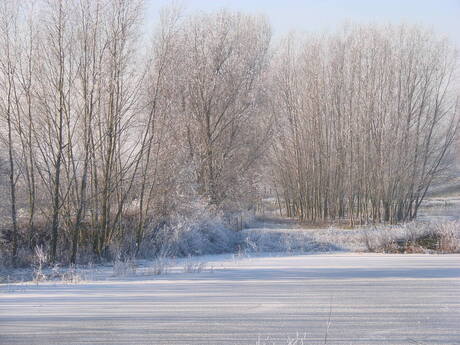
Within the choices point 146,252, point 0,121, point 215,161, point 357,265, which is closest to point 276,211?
point 215,161

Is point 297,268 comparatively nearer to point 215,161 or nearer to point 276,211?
point 215,161

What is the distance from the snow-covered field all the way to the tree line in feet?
25.3

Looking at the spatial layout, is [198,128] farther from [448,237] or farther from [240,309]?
[240,309]

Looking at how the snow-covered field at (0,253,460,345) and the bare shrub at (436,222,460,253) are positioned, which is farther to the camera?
the bare shrub at (436,222,460,253)

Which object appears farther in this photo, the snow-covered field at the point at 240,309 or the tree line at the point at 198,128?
the tree line at the point at 198,128

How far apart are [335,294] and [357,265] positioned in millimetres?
2973

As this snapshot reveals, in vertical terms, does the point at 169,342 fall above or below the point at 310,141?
below

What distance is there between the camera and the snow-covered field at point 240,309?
4.62 meters

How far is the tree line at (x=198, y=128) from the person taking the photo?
1469 centimetres

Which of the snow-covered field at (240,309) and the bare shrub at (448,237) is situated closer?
the snow-covered field at (240,309)

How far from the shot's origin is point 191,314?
17.6 feet

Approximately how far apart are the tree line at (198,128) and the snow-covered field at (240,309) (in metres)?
7.71

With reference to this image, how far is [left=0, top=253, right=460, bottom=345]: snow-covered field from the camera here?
462 centimetres

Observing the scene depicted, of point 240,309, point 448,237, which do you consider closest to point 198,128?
point 448,237
